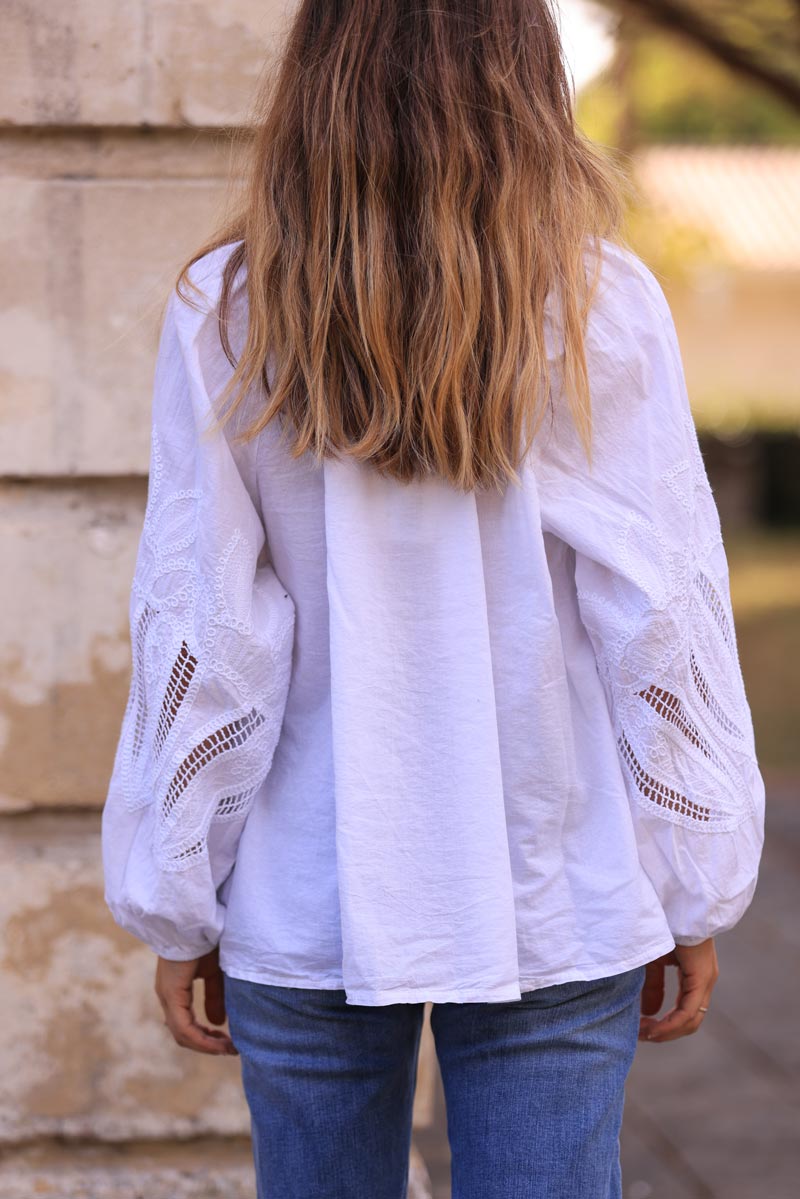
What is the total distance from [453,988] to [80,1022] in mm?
1248

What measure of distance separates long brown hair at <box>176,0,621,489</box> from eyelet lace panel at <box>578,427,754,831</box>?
146 millimetres

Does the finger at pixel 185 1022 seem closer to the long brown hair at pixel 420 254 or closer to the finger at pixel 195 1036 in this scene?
the finger at pixel 195 1036

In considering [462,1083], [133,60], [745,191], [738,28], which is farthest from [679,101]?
[462,1083]

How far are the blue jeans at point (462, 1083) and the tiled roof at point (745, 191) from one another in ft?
76.8

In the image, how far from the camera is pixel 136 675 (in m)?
1.54

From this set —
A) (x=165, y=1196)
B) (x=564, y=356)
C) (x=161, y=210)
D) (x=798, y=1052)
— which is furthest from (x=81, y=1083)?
(x=798, y=1052)

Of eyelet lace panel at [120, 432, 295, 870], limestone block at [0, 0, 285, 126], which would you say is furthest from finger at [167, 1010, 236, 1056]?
limestone block at [0, 0, 285, 126]

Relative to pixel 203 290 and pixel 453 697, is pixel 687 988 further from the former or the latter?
pixel 203 290

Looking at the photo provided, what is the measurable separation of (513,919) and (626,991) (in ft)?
0.58

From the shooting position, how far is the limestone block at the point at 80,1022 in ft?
7.59

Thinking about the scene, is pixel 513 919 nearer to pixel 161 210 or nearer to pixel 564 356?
pixel 564 356

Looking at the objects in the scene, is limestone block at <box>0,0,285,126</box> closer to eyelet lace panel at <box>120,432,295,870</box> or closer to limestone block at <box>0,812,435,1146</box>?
eyelet lace panel at <box>120,432,295,870</box>

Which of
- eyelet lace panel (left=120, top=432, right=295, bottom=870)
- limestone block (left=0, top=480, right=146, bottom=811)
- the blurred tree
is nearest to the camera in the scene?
eyelet lace panel (left=120, top=432, right=295, bottom=870)

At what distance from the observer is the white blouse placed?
1.31 m
